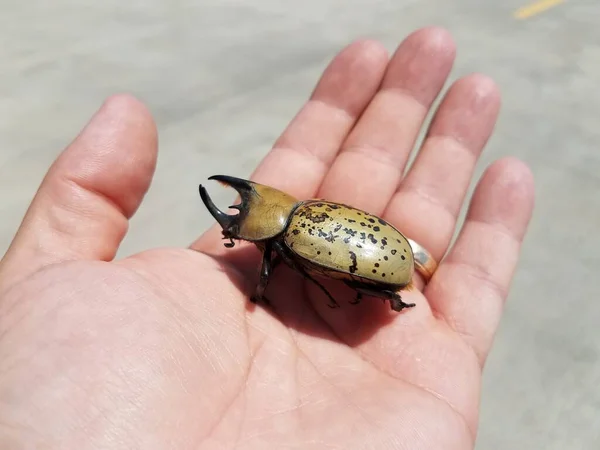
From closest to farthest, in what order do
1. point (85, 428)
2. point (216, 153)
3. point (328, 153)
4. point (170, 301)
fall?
point (85, 428) → point (170, 301) → point (328, 153) → point (216, 153)

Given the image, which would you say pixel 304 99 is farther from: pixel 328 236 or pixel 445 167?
pixel 328 236

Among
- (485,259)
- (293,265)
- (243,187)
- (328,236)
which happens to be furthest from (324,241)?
(485,259)

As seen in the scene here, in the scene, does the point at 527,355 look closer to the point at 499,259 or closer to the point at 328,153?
the point at 499,259

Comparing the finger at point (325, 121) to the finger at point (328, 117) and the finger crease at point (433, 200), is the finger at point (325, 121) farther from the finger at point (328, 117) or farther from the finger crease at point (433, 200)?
the finger crease at point (433, 200)

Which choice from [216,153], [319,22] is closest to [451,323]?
[216,153]

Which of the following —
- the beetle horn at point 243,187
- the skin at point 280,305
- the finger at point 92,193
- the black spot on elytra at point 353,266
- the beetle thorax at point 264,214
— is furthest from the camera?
the beetle horn at point 243,187

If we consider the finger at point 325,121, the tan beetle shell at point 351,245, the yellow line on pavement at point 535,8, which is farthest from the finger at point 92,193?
the yellow line on pavement at point 535,8

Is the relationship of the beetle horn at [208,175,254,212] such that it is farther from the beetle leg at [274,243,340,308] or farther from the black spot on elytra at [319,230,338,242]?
the black spot on elytra at [319,230,338,242]
